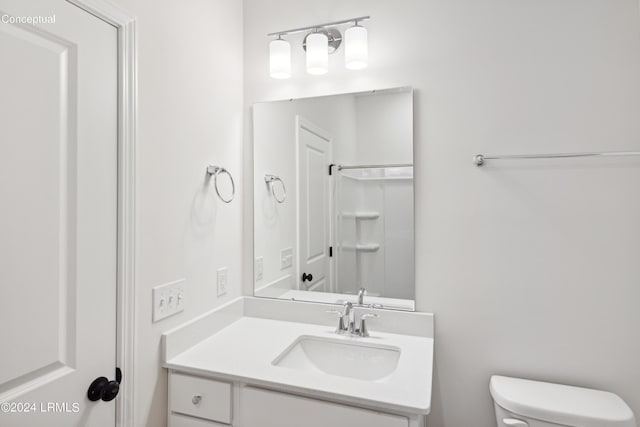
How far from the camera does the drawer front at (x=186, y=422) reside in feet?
4.01

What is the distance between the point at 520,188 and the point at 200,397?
4.72ft

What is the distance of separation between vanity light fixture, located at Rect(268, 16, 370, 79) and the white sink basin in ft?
3.94

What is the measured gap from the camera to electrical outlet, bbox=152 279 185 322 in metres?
1.23

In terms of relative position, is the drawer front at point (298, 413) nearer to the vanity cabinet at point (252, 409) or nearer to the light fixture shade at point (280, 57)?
the vanity cabinet at point (252, 409)

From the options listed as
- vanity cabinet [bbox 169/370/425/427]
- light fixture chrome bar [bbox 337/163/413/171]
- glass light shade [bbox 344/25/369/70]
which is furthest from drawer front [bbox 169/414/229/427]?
glass light shade [bbox 344/25/369/70]

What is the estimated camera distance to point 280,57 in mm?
1667

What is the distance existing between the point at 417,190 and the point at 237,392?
1.05 m

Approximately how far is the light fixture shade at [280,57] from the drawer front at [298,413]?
53.5 inches

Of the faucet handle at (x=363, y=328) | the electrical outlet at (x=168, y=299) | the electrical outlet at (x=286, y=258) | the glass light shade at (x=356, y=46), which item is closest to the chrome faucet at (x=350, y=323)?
the faucet handle at (x=363, y=328)

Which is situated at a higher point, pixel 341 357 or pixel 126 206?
pixel 126 206

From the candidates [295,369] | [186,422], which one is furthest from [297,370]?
[186,422]

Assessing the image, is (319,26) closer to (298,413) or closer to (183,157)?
(183,157)

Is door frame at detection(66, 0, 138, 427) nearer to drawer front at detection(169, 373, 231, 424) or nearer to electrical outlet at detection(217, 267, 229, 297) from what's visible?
drawer front at detection(169, 373, 231, 424)

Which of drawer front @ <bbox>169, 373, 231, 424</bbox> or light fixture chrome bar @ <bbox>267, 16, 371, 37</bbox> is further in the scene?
light fixture chrome bar @ <bbox>267, 16, 371, 37</bbox>
